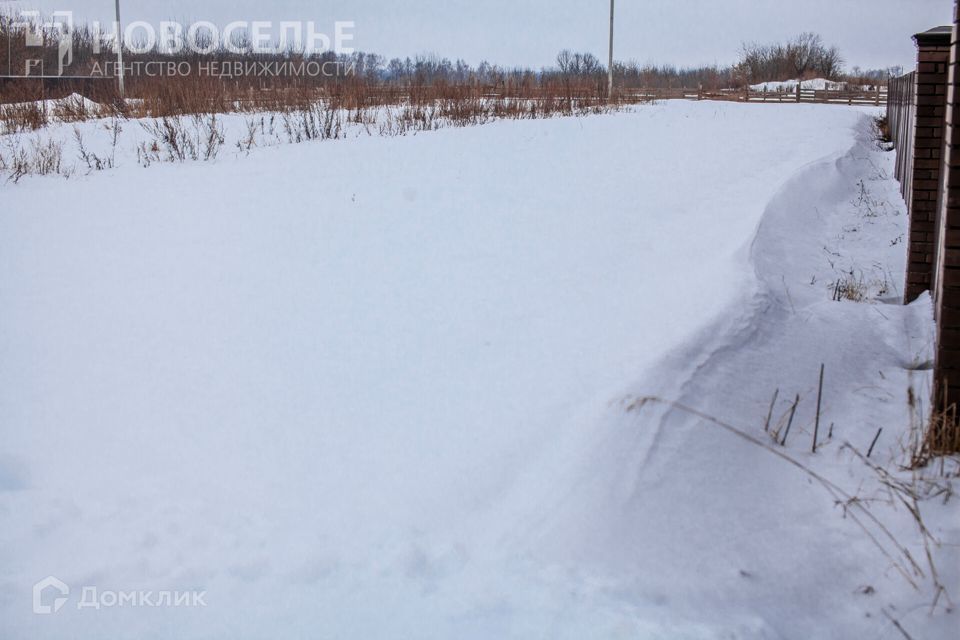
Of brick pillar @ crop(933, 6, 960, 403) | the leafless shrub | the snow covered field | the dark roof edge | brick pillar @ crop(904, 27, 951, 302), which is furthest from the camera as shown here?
the leafless shrub

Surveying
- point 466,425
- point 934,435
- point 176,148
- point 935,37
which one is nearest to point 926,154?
point 935,37

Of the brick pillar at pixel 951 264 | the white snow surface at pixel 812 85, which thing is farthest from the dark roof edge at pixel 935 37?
the white snow surface at pixel 812 85

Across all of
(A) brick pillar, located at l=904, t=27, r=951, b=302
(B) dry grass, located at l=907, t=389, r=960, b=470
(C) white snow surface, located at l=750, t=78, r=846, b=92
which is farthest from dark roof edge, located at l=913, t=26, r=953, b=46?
(C) white snow surface, located at l=750, t=78, r=846, b=92

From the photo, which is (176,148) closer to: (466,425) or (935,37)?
(466,425)

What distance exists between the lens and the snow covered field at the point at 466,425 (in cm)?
262

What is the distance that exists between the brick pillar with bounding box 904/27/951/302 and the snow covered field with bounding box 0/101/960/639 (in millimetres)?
281

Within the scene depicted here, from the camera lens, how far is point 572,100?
18.1m

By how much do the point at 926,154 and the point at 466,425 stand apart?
3830mm

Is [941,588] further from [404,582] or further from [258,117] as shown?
[258,117]

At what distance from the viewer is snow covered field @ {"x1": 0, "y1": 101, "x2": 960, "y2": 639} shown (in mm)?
2625

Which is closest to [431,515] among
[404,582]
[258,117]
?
[404,582]

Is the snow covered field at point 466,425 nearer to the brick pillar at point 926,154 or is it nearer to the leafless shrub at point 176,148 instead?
the brick pillar at point 926,154

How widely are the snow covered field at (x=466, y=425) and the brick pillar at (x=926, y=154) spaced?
0.28 meters

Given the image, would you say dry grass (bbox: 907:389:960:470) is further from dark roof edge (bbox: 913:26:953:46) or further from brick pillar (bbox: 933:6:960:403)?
dark roof edge (bbox: 913:26:953:46)
